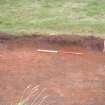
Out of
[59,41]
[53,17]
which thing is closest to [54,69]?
[59,41]

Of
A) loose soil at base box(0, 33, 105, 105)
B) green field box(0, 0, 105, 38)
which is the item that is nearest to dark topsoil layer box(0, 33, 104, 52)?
loose soil at base box(0, 33, 105, 105)

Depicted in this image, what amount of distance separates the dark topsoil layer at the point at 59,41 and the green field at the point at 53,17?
0.34m

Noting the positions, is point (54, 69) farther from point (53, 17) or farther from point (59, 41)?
point (53, 17)

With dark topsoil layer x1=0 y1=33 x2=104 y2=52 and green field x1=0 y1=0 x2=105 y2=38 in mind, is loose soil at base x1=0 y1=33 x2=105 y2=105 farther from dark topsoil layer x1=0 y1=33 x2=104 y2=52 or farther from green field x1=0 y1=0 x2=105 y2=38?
green field x1=0 y1=0 x2=105 y2=38

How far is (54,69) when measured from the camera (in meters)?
7.85

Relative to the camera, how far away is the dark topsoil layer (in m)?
9.07

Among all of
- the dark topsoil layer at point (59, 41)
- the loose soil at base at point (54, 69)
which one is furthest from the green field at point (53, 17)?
the loose soil at base at point (54, 69)

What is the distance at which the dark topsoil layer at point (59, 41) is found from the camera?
29.8ft

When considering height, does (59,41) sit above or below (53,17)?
below

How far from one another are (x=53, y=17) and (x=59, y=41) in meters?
1.83

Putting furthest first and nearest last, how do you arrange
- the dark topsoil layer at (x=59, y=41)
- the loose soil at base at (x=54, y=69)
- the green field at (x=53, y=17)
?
the green field at (x=53, y=17) → the dark topsoil layer at (x=59, y=41) → the loose soil at base at (x=54, y=69)

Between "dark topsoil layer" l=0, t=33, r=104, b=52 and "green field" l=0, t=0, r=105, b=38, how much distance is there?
0.34 metres

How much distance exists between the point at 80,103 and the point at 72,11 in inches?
206

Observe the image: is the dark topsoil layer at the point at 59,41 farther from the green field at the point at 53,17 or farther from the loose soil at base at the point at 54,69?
the green field at the point at 53,17
